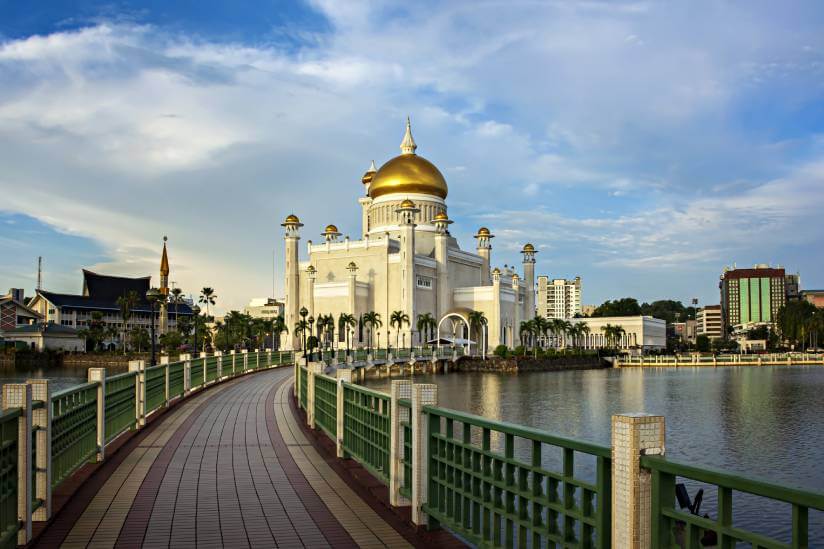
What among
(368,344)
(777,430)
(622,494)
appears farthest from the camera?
(368,344)

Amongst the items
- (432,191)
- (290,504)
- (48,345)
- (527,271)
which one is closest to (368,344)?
(432,191)

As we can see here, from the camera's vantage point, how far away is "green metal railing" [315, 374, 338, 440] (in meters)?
11.5

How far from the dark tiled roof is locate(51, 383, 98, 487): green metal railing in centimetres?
10227

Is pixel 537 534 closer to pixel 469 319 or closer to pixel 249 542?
pixel 249 542

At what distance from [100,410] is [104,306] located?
331ft

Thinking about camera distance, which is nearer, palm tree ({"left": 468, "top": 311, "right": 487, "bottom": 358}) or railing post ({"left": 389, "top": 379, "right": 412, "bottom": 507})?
railing post ({"left": 389, "top": 379, "right": 412, "bottom": 507})

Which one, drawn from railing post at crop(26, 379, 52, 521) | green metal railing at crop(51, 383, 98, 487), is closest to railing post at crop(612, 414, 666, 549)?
railing post at crop(26, 379, 52, 521)

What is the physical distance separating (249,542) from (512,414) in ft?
83.6

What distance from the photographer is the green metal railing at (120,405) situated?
11.0 meters

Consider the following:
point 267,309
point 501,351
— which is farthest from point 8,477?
point 267,309

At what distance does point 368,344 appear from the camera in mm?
72312

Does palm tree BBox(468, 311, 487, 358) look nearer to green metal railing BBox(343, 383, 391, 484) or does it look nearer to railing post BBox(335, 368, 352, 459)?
railing post BBox(335, 368, 352, 459)

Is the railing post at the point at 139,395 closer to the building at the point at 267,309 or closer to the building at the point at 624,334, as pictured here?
the building at the point at 624,334

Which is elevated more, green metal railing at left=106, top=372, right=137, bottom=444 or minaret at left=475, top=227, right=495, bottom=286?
minaret at left=475, top=227, right=495, bottom=286
